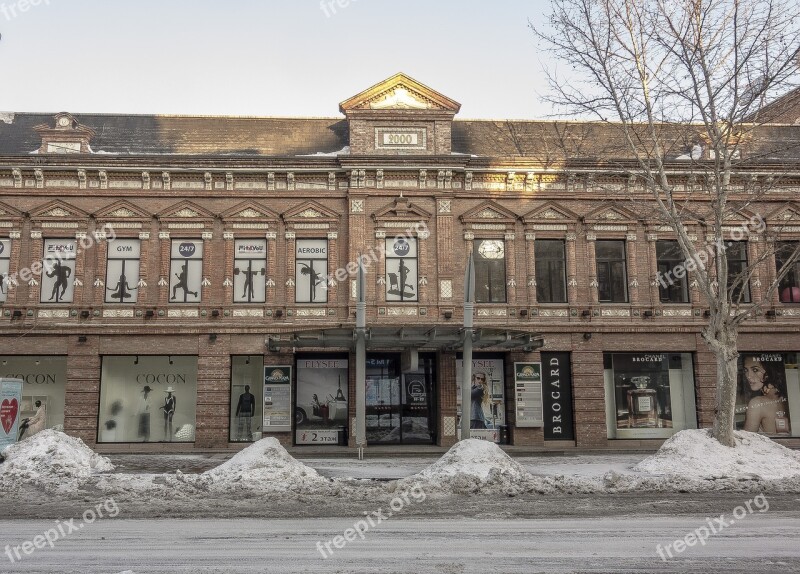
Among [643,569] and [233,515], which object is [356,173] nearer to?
[233,515]

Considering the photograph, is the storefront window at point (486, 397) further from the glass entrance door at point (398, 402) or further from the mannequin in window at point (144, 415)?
the mannequin in window at point (144, 415)

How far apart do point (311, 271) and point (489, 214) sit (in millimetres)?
6611

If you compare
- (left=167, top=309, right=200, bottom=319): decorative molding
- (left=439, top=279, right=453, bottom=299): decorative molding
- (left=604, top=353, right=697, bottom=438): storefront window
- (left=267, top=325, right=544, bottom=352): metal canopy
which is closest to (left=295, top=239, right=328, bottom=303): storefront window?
(left=267, top=325, right=544, bottom=352): metal canopy

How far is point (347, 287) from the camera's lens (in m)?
21.5

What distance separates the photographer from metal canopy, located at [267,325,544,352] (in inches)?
715

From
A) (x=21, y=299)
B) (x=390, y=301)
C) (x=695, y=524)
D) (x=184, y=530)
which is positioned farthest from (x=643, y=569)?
(x=21, y=299)

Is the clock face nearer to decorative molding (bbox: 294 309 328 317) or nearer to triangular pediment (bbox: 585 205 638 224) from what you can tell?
triangular pediment (bbox: 585 205 638 224)

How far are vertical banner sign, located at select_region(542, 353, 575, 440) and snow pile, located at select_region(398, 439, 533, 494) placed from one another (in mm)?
7775

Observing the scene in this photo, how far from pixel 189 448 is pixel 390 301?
8214mm

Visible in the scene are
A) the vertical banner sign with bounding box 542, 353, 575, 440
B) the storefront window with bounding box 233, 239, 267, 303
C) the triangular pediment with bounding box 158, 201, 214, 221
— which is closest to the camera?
the vertical banner sign with bounding box 542, 353, 575, 440

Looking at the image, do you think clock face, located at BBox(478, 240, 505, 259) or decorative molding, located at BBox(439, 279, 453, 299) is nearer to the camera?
decorative molding, located at BBox(439, 279, 453, 299)

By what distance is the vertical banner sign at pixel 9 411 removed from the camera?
14250mm

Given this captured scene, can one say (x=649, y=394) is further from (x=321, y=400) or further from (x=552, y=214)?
(x=321, y=400)

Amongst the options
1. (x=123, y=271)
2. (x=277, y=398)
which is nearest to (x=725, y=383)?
(x=277, y=398)
